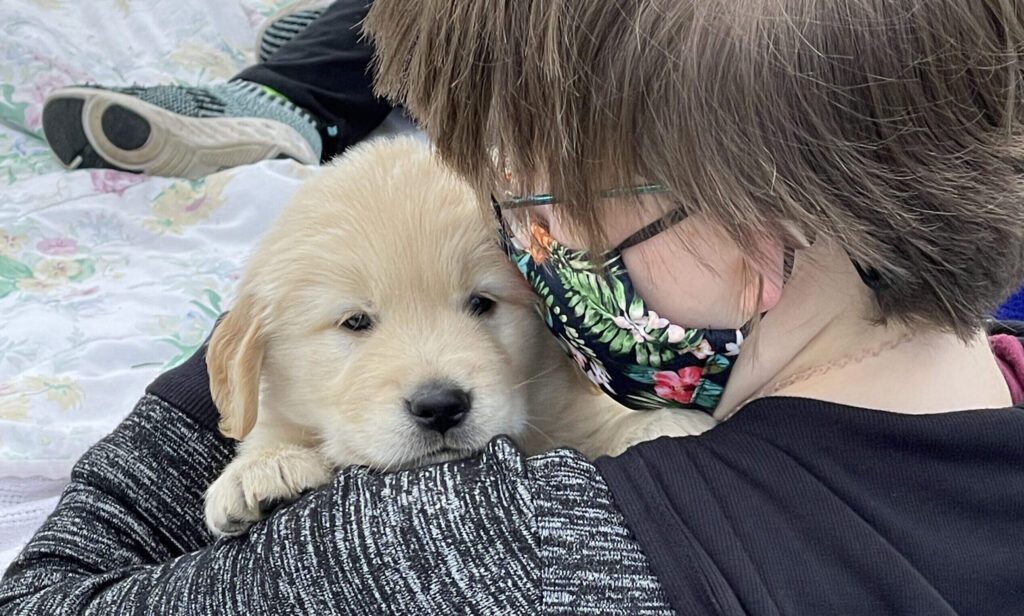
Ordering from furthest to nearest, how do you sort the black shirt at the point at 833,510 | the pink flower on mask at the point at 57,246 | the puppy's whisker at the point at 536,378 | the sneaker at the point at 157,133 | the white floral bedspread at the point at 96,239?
1. the sneaker at the point at 157,133
2. the pink flower on mask at the point at 57,246
3. the white floral bedspread at the point at 96,239
4. the puppy's whisker at the point at 536,378
5. the black shirt at the point at 833,510

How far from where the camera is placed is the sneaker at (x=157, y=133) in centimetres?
339

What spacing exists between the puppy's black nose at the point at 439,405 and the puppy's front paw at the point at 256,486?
0.71 ft

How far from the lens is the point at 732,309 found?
45.7 inches

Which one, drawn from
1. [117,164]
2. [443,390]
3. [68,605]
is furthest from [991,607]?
[117,164]

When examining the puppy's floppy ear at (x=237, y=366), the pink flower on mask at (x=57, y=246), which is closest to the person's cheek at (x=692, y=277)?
the puppy's floppy ear at (x=237, y=366)

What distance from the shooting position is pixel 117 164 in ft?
11.3

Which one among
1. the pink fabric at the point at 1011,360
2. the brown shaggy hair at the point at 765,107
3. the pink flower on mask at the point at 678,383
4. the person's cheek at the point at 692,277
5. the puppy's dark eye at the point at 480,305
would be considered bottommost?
the puppy's dark eye at the point at 480,305

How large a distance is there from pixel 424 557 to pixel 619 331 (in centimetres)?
39

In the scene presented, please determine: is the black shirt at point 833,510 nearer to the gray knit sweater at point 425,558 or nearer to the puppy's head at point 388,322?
the gray knit sweater at point 425,558

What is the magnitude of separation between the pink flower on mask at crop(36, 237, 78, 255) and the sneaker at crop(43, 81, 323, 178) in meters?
0.38

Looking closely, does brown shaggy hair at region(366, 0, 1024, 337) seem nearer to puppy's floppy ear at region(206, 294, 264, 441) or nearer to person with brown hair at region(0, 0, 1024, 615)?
person with brown hair at region(0, 0, 1024, 615)

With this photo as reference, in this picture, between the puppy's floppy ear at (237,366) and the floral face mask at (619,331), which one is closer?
the floral face mask at (619,331)

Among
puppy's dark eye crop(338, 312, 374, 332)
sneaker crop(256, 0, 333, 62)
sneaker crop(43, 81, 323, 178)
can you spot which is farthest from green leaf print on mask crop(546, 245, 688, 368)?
sneaker crop(256, 0, 333, 62)

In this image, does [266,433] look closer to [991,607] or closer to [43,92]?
[991,607]
